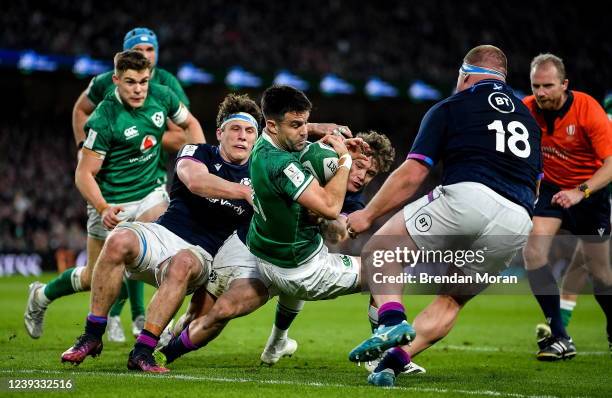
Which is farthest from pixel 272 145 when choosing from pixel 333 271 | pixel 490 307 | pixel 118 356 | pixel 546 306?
pixel 490 307

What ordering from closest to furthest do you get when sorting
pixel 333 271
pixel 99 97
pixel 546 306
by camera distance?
pixel 333 271, pixel 546 306, pixel 99 97

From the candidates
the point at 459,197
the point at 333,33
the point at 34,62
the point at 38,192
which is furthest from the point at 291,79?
the point at 459,197

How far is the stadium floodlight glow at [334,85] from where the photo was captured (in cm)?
3024

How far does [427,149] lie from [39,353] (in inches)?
156

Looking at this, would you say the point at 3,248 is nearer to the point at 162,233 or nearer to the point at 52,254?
the point at 52,254

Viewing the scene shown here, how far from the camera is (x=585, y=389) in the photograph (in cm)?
592

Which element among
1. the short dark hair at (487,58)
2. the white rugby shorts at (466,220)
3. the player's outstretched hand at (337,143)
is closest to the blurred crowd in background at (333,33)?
the player's outstretched hand at (337,143)

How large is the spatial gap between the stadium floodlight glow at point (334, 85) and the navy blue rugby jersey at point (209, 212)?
23203 mm

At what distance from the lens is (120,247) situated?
6.61m

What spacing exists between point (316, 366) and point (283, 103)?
239 cm

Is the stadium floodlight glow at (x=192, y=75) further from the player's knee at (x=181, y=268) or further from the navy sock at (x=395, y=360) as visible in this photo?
the navy sock at (x=395, y=360)

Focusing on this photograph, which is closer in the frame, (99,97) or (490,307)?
(99,97)

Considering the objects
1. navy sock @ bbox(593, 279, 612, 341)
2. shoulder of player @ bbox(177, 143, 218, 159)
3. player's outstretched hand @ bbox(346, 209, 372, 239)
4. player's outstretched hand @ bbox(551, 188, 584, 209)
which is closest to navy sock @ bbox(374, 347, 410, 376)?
player's outstretched hand @ bbox(346, 209, 372, 239)

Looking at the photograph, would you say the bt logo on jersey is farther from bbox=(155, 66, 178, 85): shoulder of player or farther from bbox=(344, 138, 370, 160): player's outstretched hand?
bbox=(155, 66, 178, 85): shoulder of player
